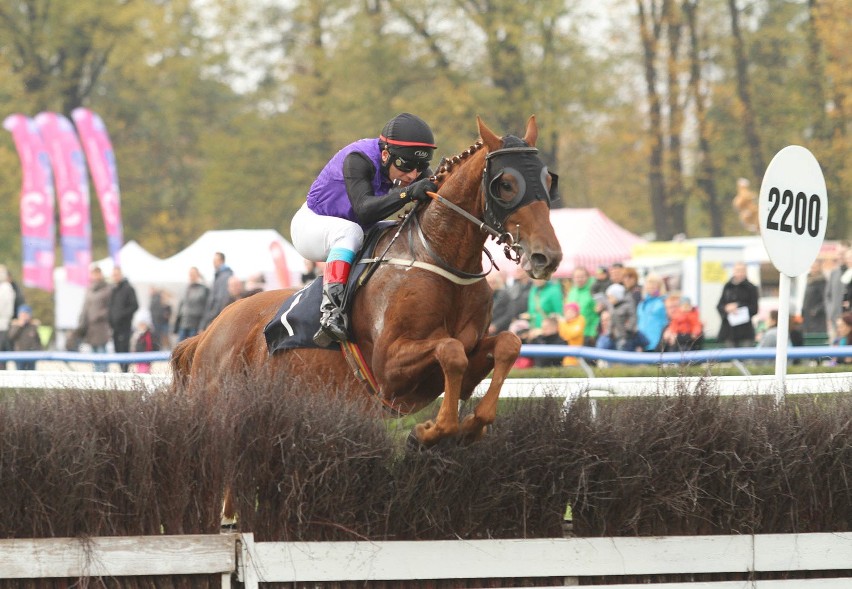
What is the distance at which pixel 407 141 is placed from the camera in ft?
21.4

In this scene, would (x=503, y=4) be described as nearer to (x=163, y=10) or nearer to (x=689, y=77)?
(x=689, y=77)

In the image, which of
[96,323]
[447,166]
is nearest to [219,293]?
[96,323]

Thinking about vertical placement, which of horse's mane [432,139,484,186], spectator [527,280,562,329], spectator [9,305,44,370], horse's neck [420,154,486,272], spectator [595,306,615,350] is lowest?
spectator [9,305,44,370]

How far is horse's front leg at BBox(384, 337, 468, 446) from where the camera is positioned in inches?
215

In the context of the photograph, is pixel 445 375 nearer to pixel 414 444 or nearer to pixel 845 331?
pixel 414 444

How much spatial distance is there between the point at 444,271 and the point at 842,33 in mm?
22204

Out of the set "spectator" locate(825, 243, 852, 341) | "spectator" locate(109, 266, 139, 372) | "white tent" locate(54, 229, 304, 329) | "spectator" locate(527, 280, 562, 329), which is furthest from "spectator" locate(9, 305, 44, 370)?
"spectator" locate(825, 243, 852, 341)

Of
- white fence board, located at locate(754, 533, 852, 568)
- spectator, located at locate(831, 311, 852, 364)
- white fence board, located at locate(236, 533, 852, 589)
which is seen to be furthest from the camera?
spectator, located at locate(831, 311, 852, 364)

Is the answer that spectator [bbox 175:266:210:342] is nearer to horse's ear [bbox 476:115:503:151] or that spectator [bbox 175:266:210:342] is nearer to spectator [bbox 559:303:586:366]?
spectator [bbox 559:303:586:366]

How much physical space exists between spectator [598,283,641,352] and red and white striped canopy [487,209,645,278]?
34.1 ft

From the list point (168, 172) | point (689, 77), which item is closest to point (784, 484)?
point (689, 77)

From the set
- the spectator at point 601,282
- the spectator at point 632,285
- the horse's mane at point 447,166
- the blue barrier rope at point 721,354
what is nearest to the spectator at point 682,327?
the spectator at point 632,285

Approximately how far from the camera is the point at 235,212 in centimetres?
4288

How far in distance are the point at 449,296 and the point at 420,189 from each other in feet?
2.01
